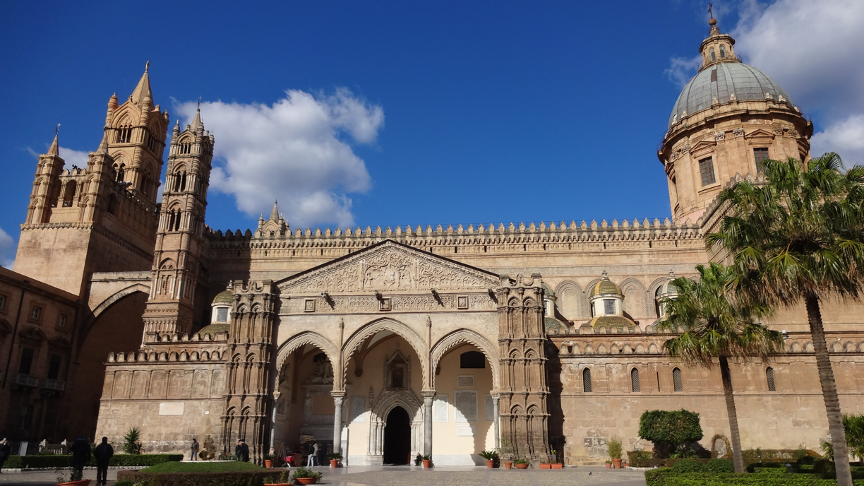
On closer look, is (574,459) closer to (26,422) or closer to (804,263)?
(804,263)

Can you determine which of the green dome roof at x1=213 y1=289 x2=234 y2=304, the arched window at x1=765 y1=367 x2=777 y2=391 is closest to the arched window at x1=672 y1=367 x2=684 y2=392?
the arched window at x1=765 y1=367 x2=777 y2=391

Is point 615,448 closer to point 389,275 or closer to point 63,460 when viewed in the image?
point 389,275

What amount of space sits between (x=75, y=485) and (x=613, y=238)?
34507mm

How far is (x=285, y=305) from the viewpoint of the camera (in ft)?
101

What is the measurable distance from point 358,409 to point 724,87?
3654 centimetres

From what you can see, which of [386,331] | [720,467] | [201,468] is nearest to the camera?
[201,468]

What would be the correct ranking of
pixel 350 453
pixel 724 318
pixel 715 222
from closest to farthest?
1. pixel 724 318
2. pixel 350 453
3. pixel 715 222

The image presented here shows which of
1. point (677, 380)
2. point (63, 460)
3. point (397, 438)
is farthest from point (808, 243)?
point (63, 460)

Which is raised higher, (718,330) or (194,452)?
(718,330)

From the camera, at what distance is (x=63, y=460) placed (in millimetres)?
26406

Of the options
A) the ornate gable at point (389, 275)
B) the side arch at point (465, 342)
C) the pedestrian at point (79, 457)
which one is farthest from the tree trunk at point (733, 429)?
the pedestrian at point (79, 457)

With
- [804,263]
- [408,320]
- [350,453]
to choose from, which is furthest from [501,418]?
[804,263]

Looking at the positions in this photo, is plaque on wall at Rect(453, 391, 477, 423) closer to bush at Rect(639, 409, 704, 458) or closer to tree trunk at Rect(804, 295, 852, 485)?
bush at Rect(639, 409, 704, 458)

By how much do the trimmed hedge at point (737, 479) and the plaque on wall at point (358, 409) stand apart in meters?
17.0
